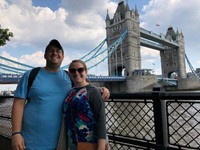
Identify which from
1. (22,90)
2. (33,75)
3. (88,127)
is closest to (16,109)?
(22,90)

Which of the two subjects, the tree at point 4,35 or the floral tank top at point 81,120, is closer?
the floral tank top at point 81,120

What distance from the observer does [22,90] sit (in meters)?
1.52

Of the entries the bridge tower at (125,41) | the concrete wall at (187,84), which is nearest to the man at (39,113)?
the bridge tower at (125,41)

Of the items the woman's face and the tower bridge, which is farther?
the tower bridge

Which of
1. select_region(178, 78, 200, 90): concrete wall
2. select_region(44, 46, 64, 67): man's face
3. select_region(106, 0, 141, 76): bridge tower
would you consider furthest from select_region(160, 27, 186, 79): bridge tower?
select_region(44, 46, 64, 67): man's face

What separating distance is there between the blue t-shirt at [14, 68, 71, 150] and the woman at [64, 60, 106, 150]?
11 cm

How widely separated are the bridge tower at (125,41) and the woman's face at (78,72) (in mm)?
42689

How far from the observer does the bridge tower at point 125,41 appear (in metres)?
45.7

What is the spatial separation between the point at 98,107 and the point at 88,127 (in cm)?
14

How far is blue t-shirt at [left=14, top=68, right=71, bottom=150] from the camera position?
149 centimetres

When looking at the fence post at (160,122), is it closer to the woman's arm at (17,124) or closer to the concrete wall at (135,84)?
the woman's arm at (17,124)

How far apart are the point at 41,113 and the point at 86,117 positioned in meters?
0.32

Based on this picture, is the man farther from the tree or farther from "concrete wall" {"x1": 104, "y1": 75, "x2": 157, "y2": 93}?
"concrete wall" {"x1": 104, "y1": 75, "x2": 157, "y2": 93}

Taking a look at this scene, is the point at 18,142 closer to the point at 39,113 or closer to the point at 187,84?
the point at 39,113
